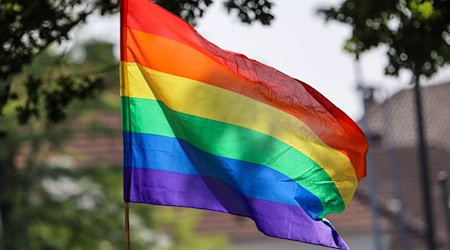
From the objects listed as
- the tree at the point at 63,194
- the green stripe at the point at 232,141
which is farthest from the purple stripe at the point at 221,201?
the tree at the point at 63,194

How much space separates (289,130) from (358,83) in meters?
17.7

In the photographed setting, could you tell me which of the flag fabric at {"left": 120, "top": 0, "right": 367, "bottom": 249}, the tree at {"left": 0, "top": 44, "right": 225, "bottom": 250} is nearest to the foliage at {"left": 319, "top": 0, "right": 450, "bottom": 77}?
the flag fabric at {"left": 120, "top": 0, "right": 367, "bottom": 249}

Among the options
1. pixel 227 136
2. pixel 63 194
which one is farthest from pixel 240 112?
pixel 63 194

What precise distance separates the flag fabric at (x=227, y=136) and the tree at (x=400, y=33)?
3228 mm

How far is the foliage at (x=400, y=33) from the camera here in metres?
15.1

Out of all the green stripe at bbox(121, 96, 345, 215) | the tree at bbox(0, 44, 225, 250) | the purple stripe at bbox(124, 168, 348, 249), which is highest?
the green stripe at bbox(121, 96, 345, 215)

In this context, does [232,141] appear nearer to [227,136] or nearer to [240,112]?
[227,136]

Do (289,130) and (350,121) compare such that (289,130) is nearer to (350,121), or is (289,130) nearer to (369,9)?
(350,121)

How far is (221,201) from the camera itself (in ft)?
37.8

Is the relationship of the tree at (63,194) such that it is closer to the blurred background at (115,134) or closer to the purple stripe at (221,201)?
the blurred background at (115,134)

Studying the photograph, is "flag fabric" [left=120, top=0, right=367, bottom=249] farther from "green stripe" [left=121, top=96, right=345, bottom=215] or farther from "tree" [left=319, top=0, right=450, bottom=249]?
"tree" [left=319, top=0, right=450, bottom=249]

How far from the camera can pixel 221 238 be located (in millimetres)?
37344

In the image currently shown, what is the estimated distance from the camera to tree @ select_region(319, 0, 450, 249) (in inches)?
596

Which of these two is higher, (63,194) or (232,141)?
(232,141)
